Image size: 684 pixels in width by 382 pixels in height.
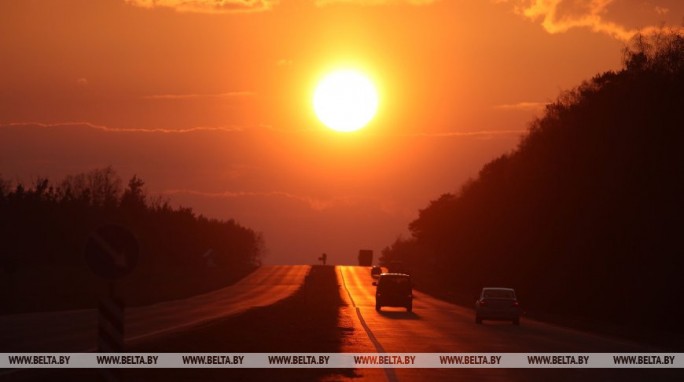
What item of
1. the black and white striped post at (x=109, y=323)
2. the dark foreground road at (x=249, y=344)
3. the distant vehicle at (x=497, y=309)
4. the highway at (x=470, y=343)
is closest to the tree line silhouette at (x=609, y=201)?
the distant vehicle at (x=497, y=309)

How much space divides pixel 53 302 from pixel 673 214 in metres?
38.7

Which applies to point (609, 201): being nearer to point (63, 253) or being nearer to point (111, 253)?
point (111, 253)

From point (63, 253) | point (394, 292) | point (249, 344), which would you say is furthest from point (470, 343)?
point (63, 253)

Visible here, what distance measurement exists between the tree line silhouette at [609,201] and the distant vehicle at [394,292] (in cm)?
946

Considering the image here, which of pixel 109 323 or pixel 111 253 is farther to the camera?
pixel 109 323

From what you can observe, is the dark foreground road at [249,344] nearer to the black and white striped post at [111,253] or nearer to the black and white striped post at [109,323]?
the black and white striped post at [109,323]

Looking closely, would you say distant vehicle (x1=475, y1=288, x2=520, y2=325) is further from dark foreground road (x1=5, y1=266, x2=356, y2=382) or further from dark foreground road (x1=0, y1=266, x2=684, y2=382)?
dark foreground road (x1=5, y1=266, x2=356, y2=382)

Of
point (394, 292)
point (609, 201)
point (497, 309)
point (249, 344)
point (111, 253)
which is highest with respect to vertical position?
point (609, 201)

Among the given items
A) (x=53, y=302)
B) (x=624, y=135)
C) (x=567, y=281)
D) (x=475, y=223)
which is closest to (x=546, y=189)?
(x=567, y=281)

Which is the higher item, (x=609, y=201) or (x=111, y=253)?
(x=609, y=201)

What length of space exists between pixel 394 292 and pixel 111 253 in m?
51.3

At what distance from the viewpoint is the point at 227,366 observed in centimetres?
2469

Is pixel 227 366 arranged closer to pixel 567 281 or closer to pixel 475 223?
pixel 567 281

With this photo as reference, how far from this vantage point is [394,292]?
67.4 meters
